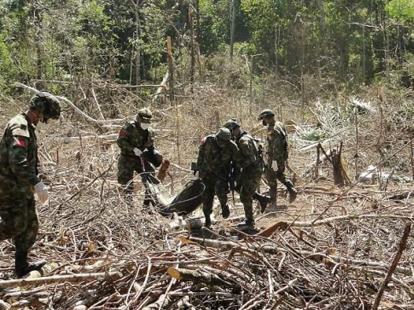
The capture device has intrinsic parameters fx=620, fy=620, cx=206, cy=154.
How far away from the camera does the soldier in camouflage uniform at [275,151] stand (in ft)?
32.7

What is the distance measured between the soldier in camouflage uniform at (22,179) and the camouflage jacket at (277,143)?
5.23 m

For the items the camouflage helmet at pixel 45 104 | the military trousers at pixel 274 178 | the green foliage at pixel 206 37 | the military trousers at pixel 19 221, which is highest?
the green foliage at pixel 206 37

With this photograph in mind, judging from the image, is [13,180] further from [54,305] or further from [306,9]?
[306,9]

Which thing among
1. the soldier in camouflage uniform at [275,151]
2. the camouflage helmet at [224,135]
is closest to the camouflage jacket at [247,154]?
the camouflage helmet at [224,135]

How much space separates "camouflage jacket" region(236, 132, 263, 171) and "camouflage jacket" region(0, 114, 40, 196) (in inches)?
133

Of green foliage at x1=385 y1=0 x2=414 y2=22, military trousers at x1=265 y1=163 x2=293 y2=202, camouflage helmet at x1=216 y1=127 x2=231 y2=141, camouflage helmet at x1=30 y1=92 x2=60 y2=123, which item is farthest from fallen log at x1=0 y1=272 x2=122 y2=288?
green foliage at x1=385 y1=0 x2=414 y2=22

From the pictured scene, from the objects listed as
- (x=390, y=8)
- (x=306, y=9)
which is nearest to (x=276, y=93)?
(x=390, y=8)

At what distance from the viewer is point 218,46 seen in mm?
33406

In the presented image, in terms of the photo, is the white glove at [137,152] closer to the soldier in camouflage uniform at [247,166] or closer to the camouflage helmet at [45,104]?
the soldier in camouflage uniform at [247,166]

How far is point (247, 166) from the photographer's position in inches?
324

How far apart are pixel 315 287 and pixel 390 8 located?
48.8ft

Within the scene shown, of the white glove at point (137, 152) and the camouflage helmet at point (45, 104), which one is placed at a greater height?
the camouflage helmet at point (45, 104)

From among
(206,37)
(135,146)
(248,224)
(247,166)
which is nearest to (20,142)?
(247,166)

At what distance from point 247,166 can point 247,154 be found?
0.63 feet
